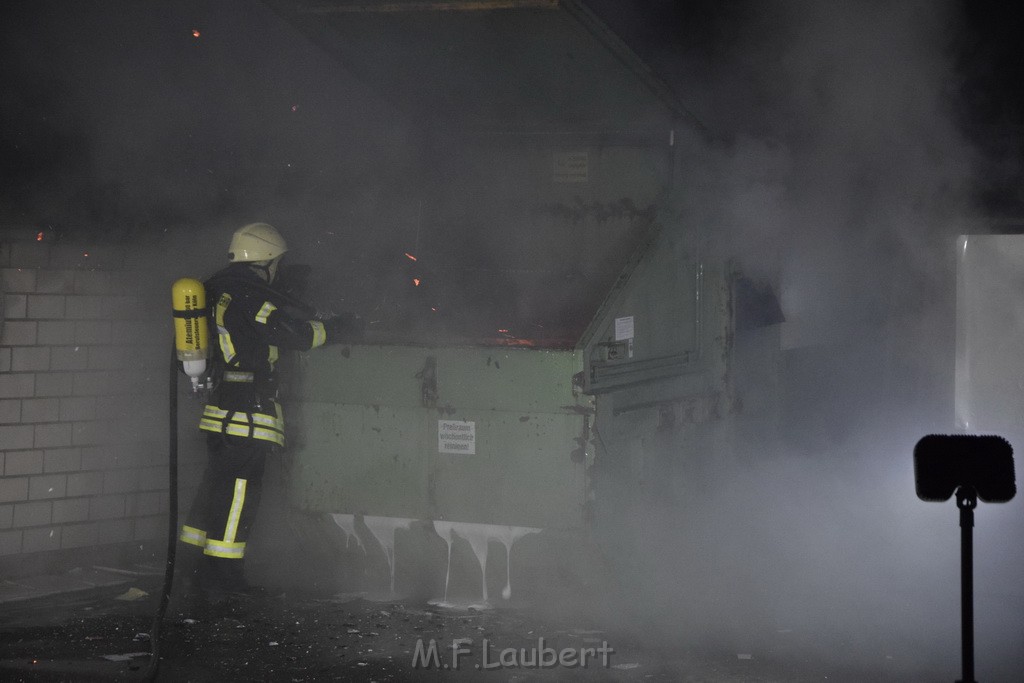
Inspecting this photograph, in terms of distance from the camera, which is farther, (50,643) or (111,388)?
(111,388)

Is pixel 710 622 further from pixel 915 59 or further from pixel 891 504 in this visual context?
pixel 915 59

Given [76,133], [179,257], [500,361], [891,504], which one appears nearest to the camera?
[500,361]

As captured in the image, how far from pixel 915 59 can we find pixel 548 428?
3.32m

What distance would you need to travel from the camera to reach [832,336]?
23.1 ft

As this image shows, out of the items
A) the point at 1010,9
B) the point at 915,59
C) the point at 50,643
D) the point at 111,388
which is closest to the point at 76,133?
the point at 111,388

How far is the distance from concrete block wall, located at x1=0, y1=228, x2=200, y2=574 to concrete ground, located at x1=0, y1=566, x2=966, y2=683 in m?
0.55

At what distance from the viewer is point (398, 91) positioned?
5480 millimetres

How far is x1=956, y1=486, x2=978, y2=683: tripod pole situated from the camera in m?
2.30

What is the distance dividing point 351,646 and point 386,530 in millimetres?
713

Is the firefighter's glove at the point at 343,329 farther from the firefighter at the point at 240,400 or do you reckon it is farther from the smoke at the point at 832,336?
the smoke at the point at 832,336

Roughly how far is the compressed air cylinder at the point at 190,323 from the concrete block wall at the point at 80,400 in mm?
1021

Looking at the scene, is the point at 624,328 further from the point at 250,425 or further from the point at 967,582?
the point at 967,582

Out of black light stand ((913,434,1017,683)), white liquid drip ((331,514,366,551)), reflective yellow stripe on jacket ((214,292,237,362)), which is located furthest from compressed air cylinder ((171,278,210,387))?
black light stand ((913,434,1017,683))

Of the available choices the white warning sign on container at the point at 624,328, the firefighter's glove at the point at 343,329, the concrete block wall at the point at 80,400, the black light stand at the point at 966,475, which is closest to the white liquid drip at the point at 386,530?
the firefighter's glove at the point at 343,329
